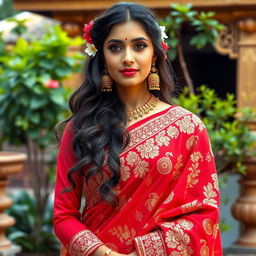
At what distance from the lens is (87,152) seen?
2367 mm

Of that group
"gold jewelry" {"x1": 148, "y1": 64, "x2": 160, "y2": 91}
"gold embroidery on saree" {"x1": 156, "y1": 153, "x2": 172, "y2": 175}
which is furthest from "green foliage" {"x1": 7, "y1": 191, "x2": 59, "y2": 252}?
"gold embroidery on saree" {"x1": 156, "y1": 153, "x2": 172, "y2": 175}

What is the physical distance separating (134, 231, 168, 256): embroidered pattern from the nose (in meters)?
0.55

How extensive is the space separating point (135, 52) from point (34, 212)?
14.8ft

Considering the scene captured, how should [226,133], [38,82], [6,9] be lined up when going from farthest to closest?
1. [6,9]
2. [38,82]
3. [226,133]

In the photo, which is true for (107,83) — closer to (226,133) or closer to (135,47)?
(135,47)

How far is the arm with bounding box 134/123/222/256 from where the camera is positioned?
228 cm

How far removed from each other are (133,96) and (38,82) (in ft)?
12.8

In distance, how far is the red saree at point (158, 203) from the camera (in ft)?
7.50

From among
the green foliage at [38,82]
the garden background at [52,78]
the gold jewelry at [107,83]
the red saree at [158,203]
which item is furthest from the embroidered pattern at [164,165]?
the green foliage at [38,82]

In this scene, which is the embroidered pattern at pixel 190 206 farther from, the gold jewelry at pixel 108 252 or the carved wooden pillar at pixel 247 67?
the carved wooden pillar at pixel 247 67

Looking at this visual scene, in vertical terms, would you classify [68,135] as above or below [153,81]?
below

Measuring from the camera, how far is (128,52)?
2336 mm

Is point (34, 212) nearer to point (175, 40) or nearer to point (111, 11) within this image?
point (175, 40)

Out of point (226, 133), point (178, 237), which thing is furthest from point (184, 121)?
point (226, 133)
